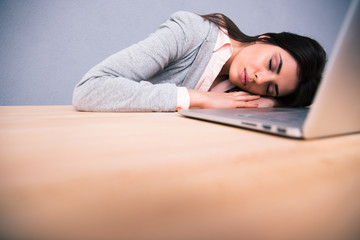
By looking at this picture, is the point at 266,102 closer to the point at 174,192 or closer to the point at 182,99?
the point at 182,99

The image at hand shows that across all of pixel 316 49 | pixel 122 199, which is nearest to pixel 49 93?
pixel 122 199

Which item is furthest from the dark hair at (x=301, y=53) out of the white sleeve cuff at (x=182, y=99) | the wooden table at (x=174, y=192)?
the wooden table at (x=174, y=192)

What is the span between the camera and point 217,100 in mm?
595

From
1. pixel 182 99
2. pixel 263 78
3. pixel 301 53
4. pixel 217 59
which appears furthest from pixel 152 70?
pixel 301 53

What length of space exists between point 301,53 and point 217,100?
39cm

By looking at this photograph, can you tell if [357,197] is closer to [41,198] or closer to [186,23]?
[41,198]

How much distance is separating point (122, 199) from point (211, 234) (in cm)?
5

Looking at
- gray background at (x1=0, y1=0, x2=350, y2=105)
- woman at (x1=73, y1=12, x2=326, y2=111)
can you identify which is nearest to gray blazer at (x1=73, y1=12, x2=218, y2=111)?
woman at (x1=73, y1=12, x2=326, y2=111)

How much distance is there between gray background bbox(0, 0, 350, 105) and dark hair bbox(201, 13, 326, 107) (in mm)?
467

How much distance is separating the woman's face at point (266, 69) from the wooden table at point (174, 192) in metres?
0.59

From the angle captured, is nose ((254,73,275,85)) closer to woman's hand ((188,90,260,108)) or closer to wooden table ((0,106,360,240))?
woman's hand ((188,90,260,108))

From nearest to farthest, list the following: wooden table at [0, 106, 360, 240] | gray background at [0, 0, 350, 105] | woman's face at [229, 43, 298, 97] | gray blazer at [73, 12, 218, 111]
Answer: wooden table at [0, 106, 360, 240] → gray blazer at [73, 12, 218, 111] → woman's face at [229, 43, 298, 97] → gray background at [0, 0, 350, 105]

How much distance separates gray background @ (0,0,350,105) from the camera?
819 millimetres

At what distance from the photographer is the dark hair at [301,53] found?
0.69 meters
